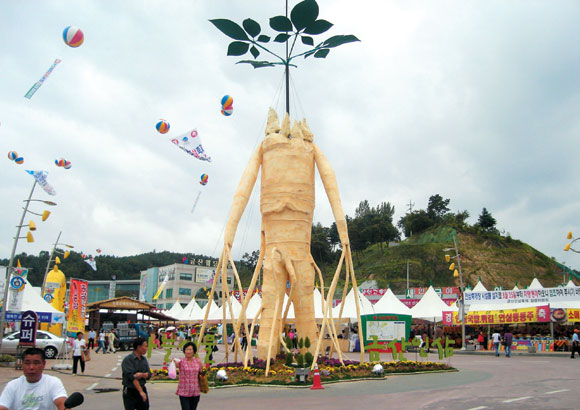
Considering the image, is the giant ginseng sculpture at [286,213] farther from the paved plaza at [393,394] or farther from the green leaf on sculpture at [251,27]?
the paved plaza at [393,394]

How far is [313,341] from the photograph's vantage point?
51.2ft

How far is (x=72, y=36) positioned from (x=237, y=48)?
5.32 m

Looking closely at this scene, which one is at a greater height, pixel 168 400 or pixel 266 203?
pixel 266 203

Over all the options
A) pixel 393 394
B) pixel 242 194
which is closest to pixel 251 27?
pixel 242 194

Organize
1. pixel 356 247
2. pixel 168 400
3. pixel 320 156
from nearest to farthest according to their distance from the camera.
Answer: pixel 168 400 → pixel 320 156 → pixel 356 247

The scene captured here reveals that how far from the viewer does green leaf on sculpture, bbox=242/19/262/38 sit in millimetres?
16484

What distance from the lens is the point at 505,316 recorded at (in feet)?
102

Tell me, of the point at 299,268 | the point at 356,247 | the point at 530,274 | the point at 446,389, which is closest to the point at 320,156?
the point at 299,268

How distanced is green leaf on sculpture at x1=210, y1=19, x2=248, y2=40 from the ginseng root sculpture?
3553 millimetres

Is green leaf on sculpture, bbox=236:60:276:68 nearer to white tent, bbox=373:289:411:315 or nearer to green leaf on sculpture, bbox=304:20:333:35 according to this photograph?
green leaf on sculpture, bbox=304:20:333:35

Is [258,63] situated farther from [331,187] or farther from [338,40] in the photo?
[331,187]

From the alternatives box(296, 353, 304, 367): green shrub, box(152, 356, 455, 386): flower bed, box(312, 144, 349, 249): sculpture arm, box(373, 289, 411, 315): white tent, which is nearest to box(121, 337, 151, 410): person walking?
box(152, 356, 455, 386): flower bed

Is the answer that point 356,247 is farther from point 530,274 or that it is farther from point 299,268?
point 299,268

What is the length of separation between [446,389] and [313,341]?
14.8 feet
